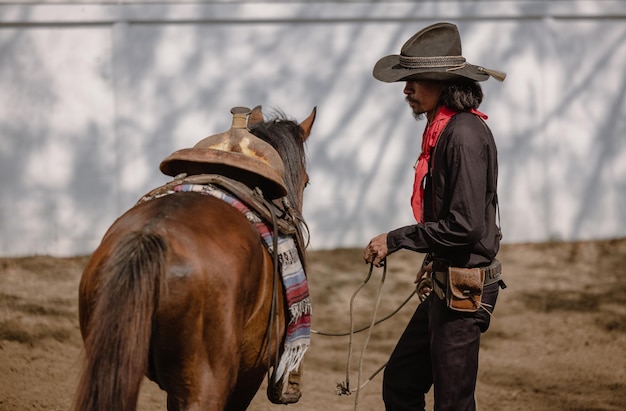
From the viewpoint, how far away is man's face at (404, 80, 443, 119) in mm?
3748

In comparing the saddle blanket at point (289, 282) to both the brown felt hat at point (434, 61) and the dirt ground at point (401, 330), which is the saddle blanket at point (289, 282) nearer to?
the brown felt hat at point (434, 61)

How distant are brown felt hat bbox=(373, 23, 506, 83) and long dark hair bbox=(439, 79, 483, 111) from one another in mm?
41

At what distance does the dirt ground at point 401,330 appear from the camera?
5801mm

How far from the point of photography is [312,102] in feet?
29.9

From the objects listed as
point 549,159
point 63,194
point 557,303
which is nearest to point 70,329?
point 63,194

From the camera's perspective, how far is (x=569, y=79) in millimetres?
9531

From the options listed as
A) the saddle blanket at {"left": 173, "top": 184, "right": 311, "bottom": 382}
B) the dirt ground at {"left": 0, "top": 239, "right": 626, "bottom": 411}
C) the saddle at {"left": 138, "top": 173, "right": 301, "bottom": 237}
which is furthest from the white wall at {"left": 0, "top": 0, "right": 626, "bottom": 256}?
the saddle blanket at {"left": 173, "top": 184, "right": 311, "bottom": 382}

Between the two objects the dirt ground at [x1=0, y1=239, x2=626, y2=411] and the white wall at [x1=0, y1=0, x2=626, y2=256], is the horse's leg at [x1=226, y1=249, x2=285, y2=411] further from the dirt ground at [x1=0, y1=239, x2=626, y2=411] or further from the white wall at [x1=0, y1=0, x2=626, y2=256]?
the white wall at [x1=0, y1=0, x2=626, y2=256]

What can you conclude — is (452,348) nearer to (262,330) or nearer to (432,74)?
(262,330)

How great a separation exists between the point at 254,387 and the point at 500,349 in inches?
138

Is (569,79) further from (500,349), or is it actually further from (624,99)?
(500,349)

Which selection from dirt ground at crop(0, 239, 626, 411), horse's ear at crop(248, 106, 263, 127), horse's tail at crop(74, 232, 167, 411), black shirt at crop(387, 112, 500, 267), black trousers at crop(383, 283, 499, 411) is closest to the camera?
horse's tail at crop(74, 232, 167, 411)

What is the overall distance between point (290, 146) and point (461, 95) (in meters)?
1.05

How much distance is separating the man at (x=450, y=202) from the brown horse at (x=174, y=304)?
62 centimetres
